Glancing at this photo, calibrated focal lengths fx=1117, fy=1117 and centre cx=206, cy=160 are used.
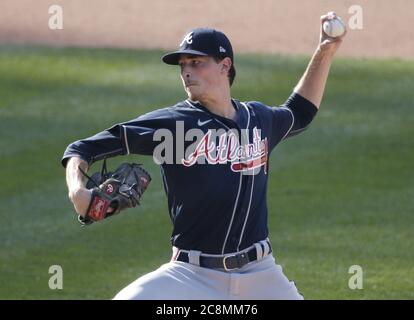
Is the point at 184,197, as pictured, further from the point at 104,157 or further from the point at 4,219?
the point at 4,219

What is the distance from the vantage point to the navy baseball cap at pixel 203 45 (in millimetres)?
5676

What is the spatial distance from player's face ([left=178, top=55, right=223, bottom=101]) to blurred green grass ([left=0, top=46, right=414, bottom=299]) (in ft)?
9.39

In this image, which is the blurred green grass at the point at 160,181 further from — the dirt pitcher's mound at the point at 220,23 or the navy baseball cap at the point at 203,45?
the navy baseball cap at the point at 203,45

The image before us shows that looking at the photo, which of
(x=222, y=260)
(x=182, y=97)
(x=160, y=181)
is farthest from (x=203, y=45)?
(x=182, y=97)

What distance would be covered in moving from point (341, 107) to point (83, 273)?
19.3 ft

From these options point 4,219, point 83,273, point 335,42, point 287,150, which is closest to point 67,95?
point 287,150

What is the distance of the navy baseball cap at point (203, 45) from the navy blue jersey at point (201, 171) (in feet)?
0.85

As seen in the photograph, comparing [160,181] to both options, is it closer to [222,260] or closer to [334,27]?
[334,27]

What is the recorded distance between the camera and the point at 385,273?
342 inches

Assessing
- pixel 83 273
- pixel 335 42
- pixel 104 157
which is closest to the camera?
pixel 104 157

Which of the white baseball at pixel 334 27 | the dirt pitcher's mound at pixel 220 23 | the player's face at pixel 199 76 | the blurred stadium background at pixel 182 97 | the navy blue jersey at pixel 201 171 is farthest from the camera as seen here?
the dirt pitcher's mound at pixel 220 23

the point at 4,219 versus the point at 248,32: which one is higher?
the point at 248,32

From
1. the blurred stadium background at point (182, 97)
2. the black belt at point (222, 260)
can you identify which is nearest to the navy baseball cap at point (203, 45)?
the black belt at point (222, 260)
